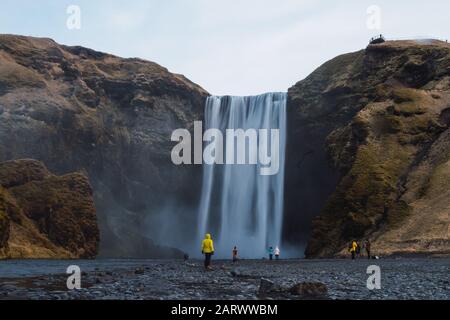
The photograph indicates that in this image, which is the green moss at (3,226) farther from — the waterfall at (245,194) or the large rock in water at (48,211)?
the waterfall at (245,194)

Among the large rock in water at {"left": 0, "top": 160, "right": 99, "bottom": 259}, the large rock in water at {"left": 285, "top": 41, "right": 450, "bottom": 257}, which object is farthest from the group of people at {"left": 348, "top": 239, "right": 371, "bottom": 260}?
the large rock in water at {"left": 0, "top": 160, "right": 99, "bottom": 259}

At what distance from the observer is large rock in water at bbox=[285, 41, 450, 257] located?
56906 mm

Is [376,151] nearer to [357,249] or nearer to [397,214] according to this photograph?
[397,214]

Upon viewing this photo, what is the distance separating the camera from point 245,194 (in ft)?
297

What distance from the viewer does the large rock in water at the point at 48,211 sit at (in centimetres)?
6631

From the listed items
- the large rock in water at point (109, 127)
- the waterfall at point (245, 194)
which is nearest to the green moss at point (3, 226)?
the large rock in water at point (109, 127)

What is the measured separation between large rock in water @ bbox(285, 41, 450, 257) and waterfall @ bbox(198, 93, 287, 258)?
266 centimetres

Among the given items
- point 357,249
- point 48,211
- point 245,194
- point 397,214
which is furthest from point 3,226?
point 245,194

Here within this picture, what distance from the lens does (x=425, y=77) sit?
7850 cm

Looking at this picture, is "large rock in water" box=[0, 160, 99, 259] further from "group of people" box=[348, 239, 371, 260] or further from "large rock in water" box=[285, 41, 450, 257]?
"group of people" box=[348, 239, 371, 260]

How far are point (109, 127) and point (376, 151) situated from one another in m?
53.6

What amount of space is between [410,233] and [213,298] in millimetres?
41634

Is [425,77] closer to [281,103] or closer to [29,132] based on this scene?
[281,103]
